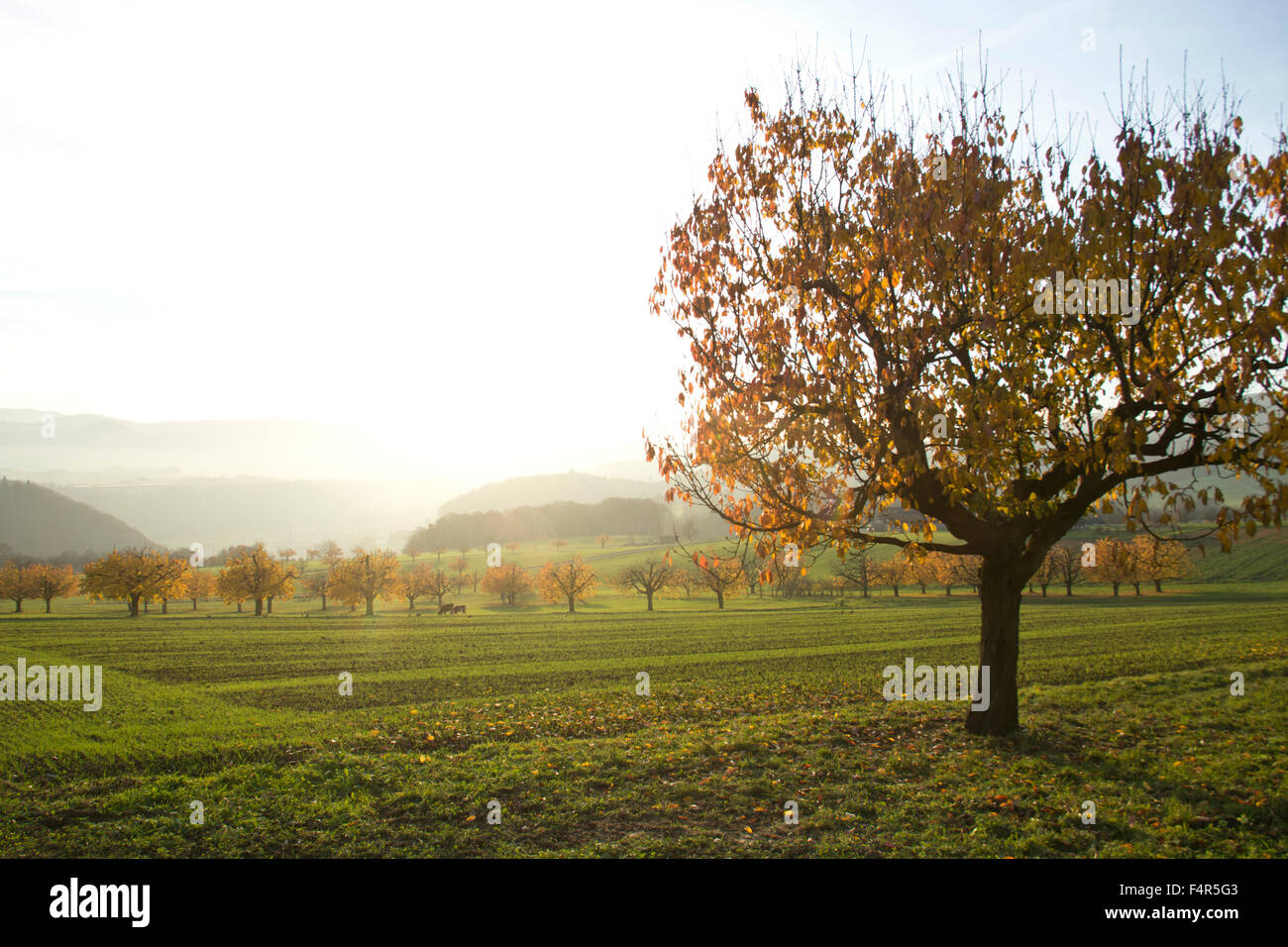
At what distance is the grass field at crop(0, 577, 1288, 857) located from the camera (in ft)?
27.5

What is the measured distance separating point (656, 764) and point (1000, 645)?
7.17 meters

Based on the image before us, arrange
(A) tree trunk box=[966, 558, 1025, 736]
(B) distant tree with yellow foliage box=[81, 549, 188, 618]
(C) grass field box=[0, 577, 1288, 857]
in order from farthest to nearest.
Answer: (B) distant tree with yellow foliage box=[81, 549, 188, 618], (A) tree trunk box=[966, 558, 1025, 736], (C) grass field box=[0, 577, 1288, 857]

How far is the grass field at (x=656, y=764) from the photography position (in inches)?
330

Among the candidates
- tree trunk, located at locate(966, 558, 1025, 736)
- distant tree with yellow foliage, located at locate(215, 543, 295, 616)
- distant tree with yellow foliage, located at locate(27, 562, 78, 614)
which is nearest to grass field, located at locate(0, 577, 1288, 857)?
tree trunk, located at locate(966, 558, 1025, 736)

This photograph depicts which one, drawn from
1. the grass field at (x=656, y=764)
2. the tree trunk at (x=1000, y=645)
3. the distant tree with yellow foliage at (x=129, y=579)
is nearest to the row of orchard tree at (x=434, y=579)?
the distant tree with yellow foliage at (x=129, y=579)

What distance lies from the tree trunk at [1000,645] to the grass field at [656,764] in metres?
0.55

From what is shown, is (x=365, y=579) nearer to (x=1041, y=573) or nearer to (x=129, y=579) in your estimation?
(x=129, y=579)

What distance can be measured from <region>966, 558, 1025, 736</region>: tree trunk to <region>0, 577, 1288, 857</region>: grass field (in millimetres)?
553

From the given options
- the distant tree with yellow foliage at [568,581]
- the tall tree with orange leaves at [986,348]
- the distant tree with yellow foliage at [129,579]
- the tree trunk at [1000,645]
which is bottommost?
the distant tree with yellow foliage at [568,581]

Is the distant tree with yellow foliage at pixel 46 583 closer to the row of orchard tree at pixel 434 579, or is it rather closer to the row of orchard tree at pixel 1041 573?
the row of orchard tree at pixel 434 579

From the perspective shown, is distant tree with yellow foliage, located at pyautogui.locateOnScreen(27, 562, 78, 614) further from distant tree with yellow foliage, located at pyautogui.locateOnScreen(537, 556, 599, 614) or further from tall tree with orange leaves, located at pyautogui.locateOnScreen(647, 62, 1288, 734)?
tall tree with orange leaves, located at pyautogui.locateOnScreen(647, 62, 1288, 734)

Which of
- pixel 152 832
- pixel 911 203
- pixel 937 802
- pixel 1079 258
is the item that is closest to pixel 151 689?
pixel 152 832

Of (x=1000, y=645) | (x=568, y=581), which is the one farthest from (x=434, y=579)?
(x=1000, y=645)

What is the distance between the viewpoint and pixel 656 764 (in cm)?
1172
